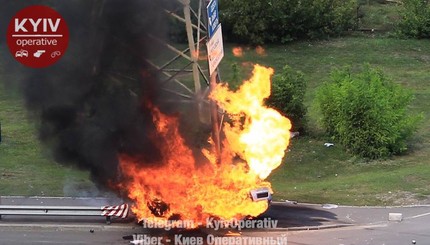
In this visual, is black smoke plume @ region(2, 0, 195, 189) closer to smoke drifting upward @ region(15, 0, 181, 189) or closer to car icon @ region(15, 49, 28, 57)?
smoke drifting upward @ region(15, 0, 181, 189)

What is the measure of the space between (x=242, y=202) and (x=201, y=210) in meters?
1.05

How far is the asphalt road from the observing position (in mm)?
18625

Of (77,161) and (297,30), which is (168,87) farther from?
(297,30)

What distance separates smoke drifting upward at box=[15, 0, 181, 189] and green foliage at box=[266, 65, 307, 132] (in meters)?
9.07

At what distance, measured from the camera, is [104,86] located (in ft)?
65.2

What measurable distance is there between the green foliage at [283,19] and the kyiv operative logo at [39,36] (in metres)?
16.8

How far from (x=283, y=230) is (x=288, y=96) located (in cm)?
1007

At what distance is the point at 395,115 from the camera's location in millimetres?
26703

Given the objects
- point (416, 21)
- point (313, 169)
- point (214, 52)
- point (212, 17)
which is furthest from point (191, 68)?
point (416, 21)

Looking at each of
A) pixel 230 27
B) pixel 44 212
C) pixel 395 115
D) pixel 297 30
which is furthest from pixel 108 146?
pixel 297 30

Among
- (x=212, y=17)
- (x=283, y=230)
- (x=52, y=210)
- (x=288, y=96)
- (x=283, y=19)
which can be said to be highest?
(x=283, y=19)

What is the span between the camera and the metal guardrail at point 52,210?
67.5 ft

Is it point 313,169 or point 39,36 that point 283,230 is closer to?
point 313,169

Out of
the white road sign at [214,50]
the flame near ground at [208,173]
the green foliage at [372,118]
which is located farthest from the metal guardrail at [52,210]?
the green foliage at [372,118]
